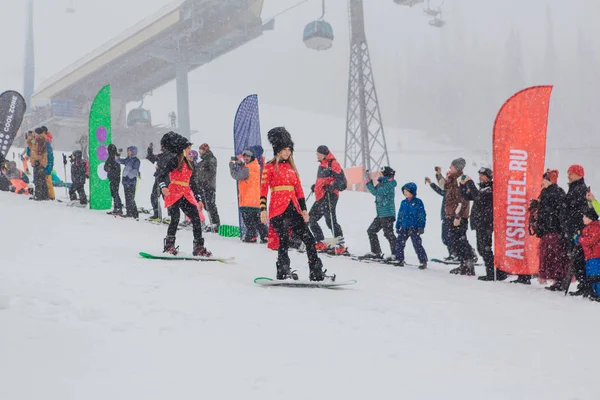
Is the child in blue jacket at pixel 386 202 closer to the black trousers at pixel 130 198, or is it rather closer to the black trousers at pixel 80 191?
the black trousers at pixel 130 198

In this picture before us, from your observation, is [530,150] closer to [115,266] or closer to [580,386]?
[580,386]

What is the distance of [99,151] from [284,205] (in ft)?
27.0

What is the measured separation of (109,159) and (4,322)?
30.0 feet

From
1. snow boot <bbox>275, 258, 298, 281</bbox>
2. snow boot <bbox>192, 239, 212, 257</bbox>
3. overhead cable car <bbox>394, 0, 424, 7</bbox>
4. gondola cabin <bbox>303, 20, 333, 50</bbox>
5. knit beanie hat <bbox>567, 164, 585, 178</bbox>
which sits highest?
overhead cable car <bbox>394, 0, 424, 7</bbox>

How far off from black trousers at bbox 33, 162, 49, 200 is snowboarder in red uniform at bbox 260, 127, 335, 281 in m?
9.08

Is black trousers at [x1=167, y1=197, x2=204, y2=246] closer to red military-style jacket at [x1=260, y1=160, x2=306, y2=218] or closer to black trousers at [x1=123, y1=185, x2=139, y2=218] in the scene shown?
red military-style jacket at [x1=260, y1=160, x2=306, y2=218]

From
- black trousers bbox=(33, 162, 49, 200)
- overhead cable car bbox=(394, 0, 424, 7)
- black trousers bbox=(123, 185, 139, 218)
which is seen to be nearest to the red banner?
black trousers bbox=(123, 185, 139, 218)

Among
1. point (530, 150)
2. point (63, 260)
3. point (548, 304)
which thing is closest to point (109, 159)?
point (63, 260)

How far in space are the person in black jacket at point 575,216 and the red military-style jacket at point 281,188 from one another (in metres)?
3.51

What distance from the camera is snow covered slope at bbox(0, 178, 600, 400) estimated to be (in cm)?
290

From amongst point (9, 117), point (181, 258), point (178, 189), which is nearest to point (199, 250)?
point (181, 258)

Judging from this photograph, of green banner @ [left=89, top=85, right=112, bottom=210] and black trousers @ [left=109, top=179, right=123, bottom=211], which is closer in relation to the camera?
black trousers @ [left=109, top=179, right=123, bottom=211]

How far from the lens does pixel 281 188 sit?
5820 mm

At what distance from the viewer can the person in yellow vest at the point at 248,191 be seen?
32.9 feet
